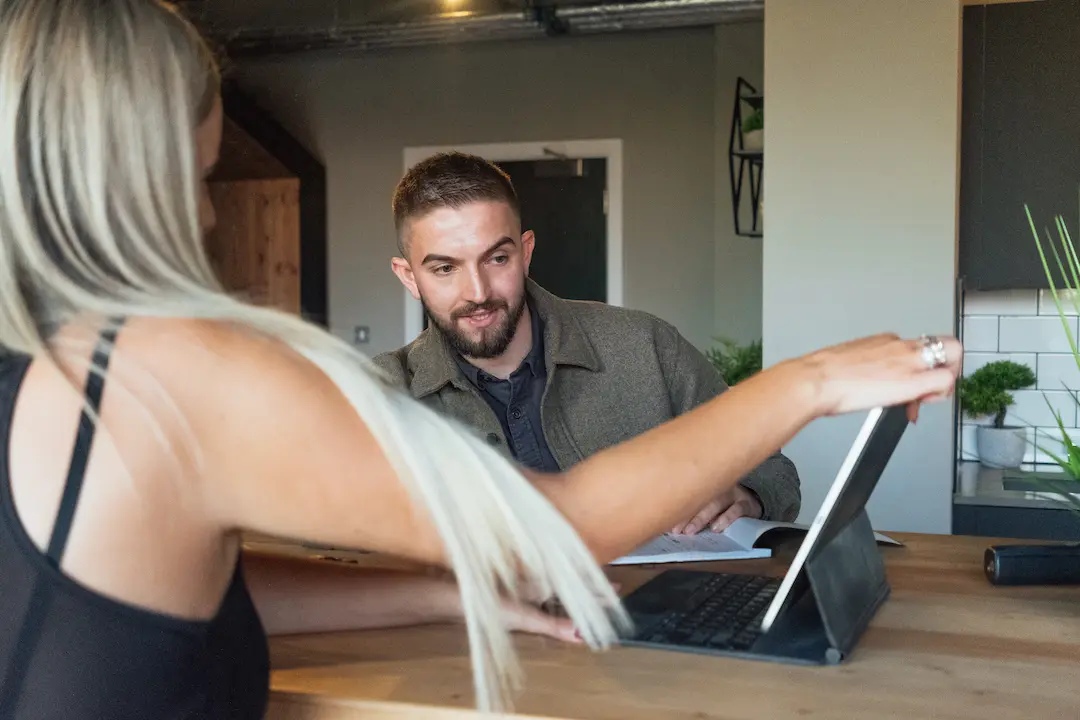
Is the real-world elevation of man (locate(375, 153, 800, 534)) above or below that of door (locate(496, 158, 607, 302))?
below

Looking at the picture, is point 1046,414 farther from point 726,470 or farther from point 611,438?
point 726,470

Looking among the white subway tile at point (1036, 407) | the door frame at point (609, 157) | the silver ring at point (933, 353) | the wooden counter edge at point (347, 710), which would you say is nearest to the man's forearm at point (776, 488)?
A: the silver ring at point (933, 353)

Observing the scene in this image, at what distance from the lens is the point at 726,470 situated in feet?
2.63

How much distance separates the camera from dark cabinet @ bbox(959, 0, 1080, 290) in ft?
8.54

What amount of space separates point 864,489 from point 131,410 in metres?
0.74

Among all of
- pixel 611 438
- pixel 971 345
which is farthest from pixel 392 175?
pixel 611 438

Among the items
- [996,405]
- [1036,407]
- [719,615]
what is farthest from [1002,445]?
[719,615]

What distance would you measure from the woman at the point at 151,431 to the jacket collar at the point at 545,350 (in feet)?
3.86

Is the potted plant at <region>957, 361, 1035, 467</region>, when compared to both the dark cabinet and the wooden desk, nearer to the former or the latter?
the dark cabinet

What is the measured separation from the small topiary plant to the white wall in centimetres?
32

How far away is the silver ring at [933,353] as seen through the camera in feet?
2.89

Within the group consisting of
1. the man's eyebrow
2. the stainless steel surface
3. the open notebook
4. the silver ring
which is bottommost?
the stainless steel surface

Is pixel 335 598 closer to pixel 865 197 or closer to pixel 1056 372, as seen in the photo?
pixel 865 197

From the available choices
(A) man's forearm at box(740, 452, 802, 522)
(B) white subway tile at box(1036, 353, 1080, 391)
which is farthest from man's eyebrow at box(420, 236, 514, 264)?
(B) white subway tile at box(1036, 353, 1080, 391)
